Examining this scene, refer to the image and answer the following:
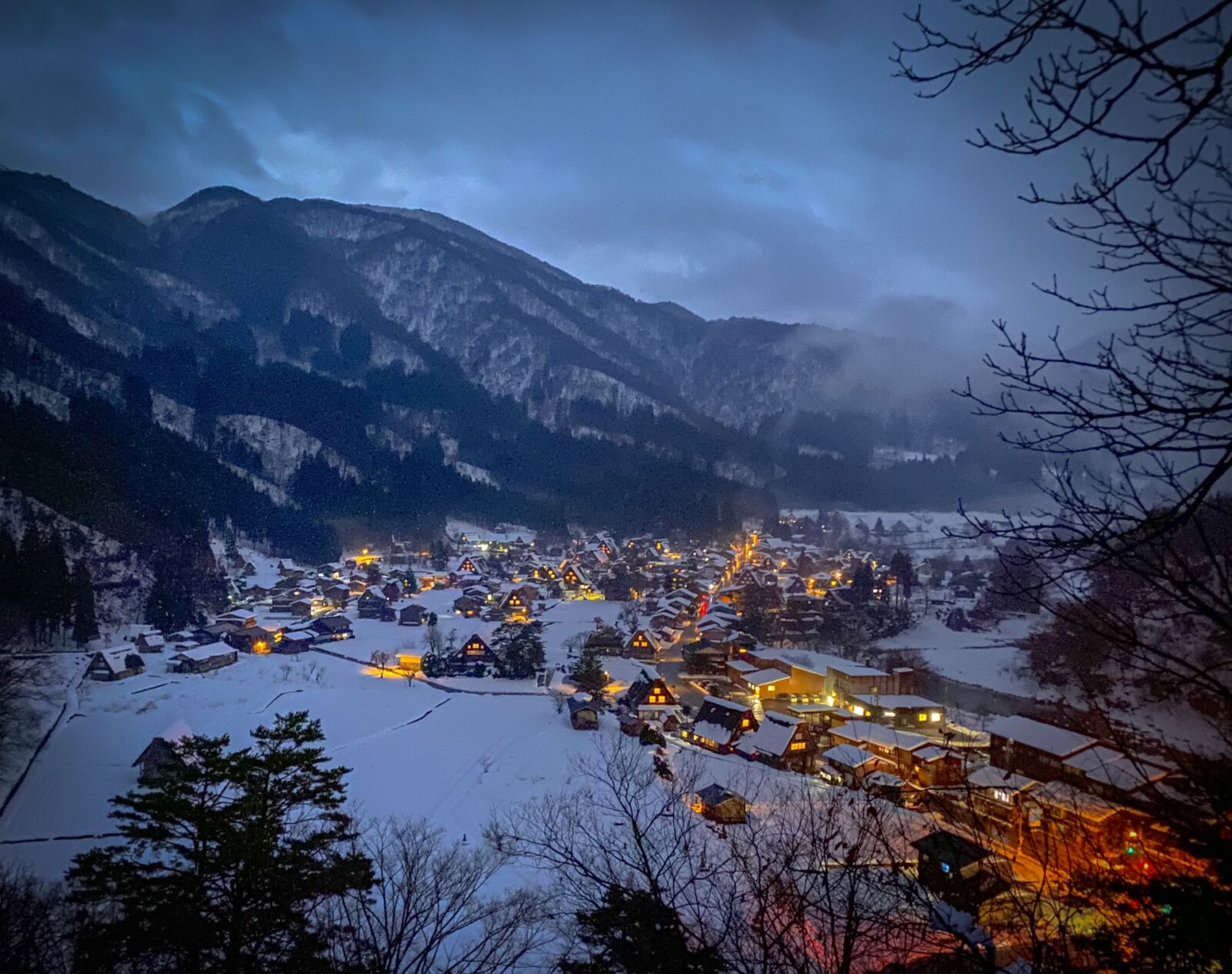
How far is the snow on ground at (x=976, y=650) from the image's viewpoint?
72.8 ft

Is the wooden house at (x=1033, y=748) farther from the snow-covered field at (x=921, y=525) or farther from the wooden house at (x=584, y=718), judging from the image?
the snow-covered field at (x=921, y=525)

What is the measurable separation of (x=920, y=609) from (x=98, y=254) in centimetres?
13098

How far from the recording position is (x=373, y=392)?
93625 millimetres

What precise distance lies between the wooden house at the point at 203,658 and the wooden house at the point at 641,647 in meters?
17.1

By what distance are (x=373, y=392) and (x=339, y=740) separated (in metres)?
87.9

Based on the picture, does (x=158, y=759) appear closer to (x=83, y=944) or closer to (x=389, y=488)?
(x=83, y=944)

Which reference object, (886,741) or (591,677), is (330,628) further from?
(886,741)

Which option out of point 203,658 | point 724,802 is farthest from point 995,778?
point 203,658

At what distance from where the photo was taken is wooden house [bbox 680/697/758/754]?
1623cm

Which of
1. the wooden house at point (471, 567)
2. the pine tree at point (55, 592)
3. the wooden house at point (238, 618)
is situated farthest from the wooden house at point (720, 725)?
the wooden house at point (471, 567)

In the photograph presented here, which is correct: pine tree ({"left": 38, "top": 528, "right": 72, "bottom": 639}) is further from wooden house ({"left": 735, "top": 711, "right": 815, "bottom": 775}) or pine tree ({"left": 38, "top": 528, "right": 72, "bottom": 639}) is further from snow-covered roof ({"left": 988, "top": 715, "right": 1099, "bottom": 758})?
snow-covered roof ({"left": 988, "top": 715, "right": 1099, "bottom": 758})

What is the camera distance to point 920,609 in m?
33.9

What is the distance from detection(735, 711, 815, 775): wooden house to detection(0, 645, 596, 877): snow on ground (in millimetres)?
4596

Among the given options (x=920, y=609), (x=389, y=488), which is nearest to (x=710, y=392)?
(x=389, y=488)
